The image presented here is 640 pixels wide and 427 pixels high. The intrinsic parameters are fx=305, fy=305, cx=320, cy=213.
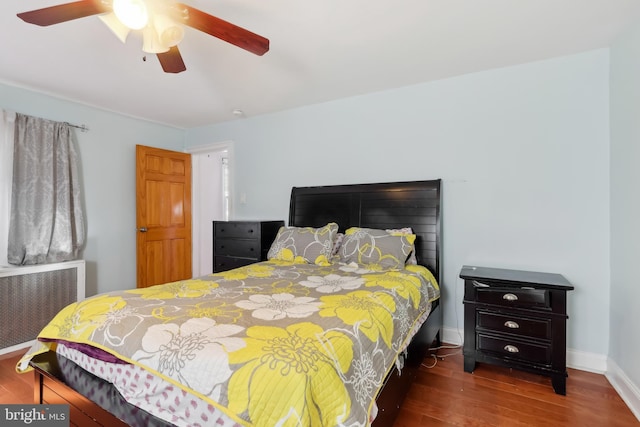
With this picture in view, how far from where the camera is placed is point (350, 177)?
323cm

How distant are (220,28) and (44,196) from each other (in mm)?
2659

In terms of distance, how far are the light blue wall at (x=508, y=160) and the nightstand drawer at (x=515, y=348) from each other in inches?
20.1

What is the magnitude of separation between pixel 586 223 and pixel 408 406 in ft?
6.12

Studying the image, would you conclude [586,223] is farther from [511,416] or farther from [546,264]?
[511,416]

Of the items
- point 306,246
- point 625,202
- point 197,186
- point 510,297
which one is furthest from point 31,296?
point 625,202

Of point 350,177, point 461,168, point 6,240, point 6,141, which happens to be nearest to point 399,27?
point 461,168

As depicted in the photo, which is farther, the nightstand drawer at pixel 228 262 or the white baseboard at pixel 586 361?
the nightstand drawer at pixel 228 262

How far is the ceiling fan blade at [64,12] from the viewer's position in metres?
1.39

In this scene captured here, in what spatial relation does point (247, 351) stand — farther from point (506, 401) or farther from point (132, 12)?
point (506, 401)

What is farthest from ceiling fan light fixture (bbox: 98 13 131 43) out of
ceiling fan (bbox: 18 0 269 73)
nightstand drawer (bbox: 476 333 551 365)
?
nightstand drawer (bbox: 476 333 551 365)

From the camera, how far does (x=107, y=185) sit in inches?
139

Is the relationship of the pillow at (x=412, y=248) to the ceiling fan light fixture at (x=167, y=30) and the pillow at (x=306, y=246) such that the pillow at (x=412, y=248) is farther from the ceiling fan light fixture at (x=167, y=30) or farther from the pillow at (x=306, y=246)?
the ceiling fan light fixture at (x=167, y=30)

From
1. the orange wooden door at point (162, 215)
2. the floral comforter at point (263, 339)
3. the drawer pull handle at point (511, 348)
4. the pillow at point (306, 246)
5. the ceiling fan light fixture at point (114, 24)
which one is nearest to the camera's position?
the floral comforter at point (263, 339)

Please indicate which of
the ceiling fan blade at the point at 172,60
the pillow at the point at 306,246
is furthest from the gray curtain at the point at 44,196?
the pillow at the point at 306,246
